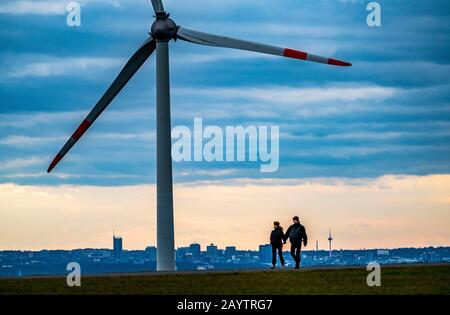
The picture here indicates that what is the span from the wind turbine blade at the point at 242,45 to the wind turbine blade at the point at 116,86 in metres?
2.52

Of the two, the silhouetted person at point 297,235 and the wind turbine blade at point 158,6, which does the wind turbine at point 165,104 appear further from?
the silhouetted person at point 297,235

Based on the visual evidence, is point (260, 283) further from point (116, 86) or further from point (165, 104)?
point (116, 86)

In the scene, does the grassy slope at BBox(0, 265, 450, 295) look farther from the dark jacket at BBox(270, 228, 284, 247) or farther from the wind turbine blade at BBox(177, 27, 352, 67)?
the wind turbine blade at BBox(177, 27, 352, 67)

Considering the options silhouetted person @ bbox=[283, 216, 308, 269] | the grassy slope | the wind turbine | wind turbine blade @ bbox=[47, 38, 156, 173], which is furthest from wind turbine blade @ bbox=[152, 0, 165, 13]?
the grassy slope

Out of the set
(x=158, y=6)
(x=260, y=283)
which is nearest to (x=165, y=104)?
(x=158, y=6)

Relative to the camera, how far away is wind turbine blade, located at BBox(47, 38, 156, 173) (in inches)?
3455

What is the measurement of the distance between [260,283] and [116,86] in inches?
1102

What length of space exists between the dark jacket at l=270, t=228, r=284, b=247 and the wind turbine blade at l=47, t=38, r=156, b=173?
18.7 m

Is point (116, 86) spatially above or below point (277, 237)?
above

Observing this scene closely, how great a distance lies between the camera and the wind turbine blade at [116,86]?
288ft

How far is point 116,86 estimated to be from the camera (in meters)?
88.1
